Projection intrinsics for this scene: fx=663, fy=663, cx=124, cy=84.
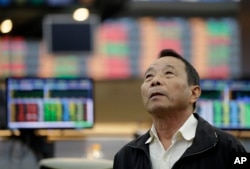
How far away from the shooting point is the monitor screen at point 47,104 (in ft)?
12.9

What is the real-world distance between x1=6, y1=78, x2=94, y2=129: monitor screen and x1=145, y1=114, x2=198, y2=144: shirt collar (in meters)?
1.96

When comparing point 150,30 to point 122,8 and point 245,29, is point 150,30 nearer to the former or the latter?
point 122,8

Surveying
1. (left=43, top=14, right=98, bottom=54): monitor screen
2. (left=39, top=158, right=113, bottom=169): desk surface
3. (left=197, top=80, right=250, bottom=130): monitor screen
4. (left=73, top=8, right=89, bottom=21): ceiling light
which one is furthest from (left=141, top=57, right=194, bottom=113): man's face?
(left=73, top=8, right=89, bottom=21): ceiling light

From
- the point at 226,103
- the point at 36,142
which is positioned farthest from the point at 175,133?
the point at 36,142

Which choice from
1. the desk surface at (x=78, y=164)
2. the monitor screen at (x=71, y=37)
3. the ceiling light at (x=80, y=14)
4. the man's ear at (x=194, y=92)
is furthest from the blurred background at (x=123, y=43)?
the man's ear at (x=194, y=92)

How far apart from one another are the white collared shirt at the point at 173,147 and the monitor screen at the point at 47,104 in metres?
1.99

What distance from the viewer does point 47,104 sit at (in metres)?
3.93

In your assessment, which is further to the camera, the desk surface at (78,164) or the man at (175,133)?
the desk surface at (78,164)

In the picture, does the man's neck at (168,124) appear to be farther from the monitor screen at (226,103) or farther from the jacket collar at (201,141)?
the monitor screen at (226,103)

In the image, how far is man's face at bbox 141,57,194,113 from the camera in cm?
195

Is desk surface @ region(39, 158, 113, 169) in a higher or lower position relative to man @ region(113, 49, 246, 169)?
lower

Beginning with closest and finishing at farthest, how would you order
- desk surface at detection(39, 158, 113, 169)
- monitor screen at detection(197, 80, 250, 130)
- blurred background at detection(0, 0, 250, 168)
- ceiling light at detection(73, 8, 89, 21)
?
desk surface at detection(39, 158, 113, 169)
monitor screen at detection(197, 80, 250, 130)
ceiling light at detection(73, 8, 89, 21)
blurred background at detection(0, 0, 250, 168)

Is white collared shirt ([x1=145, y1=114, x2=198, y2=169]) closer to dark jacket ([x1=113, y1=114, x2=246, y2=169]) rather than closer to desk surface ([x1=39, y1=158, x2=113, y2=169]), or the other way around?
dark jacket ([x1=113, y1=114, x2=246, y2=169])

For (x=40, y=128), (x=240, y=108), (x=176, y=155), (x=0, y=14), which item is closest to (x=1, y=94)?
(x=40, y=128)
